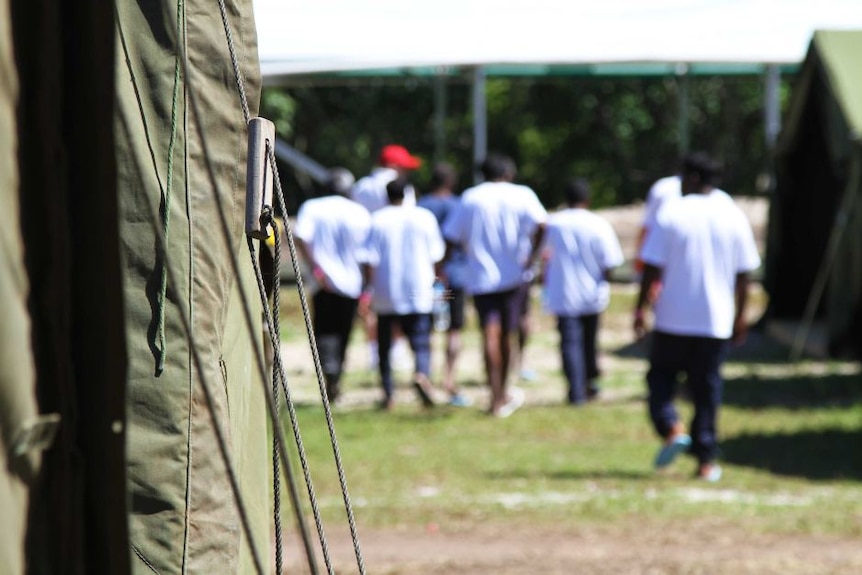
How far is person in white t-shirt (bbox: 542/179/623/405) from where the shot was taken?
11.3 meters

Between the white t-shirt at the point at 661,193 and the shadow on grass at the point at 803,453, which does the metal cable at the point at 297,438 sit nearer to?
the shadow on grass at the point at 803,453

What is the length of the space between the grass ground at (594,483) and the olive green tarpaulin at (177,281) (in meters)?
3.75

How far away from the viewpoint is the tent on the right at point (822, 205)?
1229cm

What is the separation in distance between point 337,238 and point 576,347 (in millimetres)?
2019

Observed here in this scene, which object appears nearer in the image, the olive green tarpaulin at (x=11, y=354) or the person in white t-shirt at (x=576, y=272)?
the olive green tarpaulin at (x=11, y=354)

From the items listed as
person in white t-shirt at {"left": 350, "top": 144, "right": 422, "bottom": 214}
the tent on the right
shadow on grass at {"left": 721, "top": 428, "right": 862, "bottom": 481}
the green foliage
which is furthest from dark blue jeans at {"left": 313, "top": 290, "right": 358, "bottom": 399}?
the green foliage

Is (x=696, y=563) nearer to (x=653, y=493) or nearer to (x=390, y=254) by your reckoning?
(x=653, y=493)

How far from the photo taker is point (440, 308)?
45.1 feet

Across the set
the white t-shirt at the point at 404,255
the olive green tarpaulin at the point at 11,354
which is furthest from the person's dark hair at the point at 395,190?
the olive green tarpaulin at the point at 11,354

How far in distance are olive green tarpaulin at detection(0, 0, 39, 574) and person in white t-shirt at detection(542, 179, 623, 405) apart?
365 inches

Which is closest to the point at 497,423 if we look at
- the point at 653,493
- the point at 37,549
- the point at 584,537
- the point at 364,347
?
the point at 653,493

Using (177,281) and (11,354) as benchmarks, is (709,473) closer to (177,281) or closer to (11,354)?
(177,281)

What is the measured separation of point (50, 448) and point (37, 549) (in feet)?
0.48

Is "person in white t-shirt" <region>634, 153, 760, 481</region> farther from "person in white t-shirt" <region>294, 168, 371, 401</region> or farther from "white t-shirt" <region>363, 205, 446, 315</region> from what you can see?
"person in white t-shirt" <region>294, 168, 371, 401</region>
